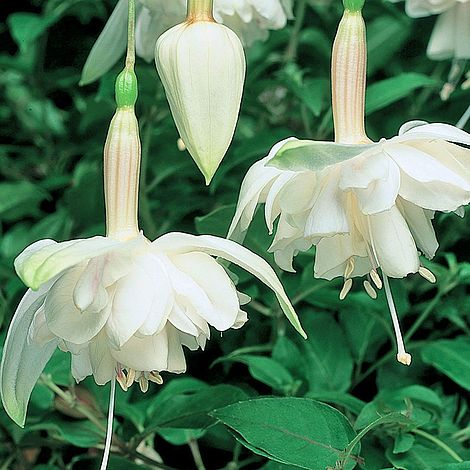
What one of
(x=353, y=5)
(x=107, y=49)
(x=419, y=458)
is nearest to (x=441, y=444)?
(x=419, y=458)

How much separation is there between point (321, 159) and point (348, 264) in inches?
5.6

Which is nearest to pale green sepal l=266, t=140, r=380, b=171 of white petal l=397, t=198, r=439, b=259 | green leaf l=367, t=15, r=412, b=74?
white petal l=397, t=198, r=439, b=259

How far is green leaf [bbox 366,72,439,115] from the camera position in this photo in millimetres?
957

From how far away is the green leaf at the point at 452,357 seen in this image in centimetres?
82

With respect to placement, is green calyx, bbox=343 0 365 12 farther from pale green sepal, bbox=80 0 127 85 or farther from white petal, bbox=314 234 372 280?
pale green sepal, bbox=80 0 127 85

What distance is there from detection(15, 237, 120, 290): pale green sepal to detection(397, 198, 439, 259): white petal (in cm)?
21

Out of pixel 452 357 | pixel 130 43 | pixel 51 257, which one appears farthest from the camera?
pixel 452 357

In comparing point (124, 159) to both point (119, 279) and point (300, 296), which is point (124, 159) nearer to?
point (119, 279)

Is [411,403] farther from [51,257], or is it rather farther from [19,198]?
[19,198]

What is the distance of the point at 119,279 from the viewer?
569mm

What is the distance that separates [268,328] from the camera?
3.18 ft

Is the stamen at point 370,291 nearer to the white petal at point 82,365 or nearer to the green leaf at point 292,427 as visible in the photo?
the green leaf at point 292,427

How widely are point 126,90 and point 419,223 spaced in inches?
8.8

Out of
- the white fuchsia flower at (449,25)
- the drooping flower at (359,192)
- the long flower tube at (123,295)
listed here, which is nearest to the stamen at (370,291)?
the drooping flower at (359,192)
